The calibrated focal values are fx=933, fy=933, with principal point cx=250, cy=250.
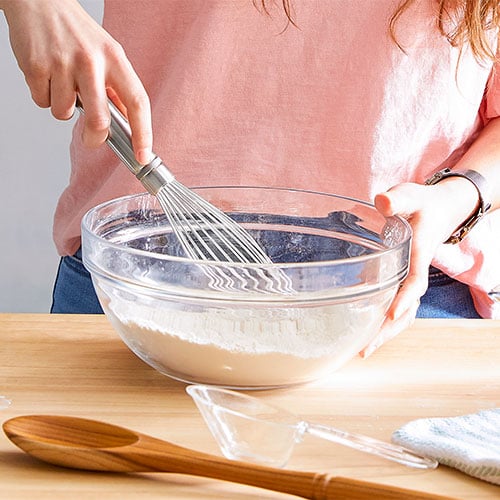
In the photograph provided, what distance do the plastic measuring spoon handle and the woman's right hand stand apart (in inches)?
11.2

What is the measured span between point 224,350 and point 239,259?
177 mm

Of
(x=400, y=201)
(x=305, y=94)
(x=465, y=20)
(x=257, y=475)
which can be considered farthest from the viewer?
(x=305, y=94)

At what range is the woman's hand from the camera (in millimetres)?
867

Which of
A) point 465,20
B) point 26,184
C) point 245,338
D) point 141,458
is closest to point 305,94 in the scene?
point 465,20

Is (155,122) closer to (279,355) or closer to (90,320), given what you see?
(90,320)

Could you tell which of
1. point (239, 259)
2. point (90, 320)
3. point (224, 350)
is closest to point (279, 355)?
point (224, 350)

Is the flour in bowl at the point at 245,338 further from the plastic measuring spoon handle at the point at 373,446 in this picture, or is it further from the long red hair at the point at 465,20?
the long red hair at the point at 465,20

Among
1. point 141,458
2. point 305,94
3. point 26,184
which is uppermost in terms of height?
point 305,94

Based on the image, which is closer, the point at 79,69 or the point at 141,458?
the point at 141,458

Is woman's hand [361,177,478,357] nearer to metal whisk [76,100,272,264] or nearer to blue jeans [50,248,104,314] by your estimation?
metal whisk [76,100,272,264]

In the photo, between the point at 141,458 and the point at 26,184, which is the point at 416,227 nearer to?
the point at 141,458

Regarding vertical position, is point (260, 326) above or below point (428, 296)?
above

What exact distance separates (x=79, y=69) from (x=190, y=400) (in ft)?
0.98

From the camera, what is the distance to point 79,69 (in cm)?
80
